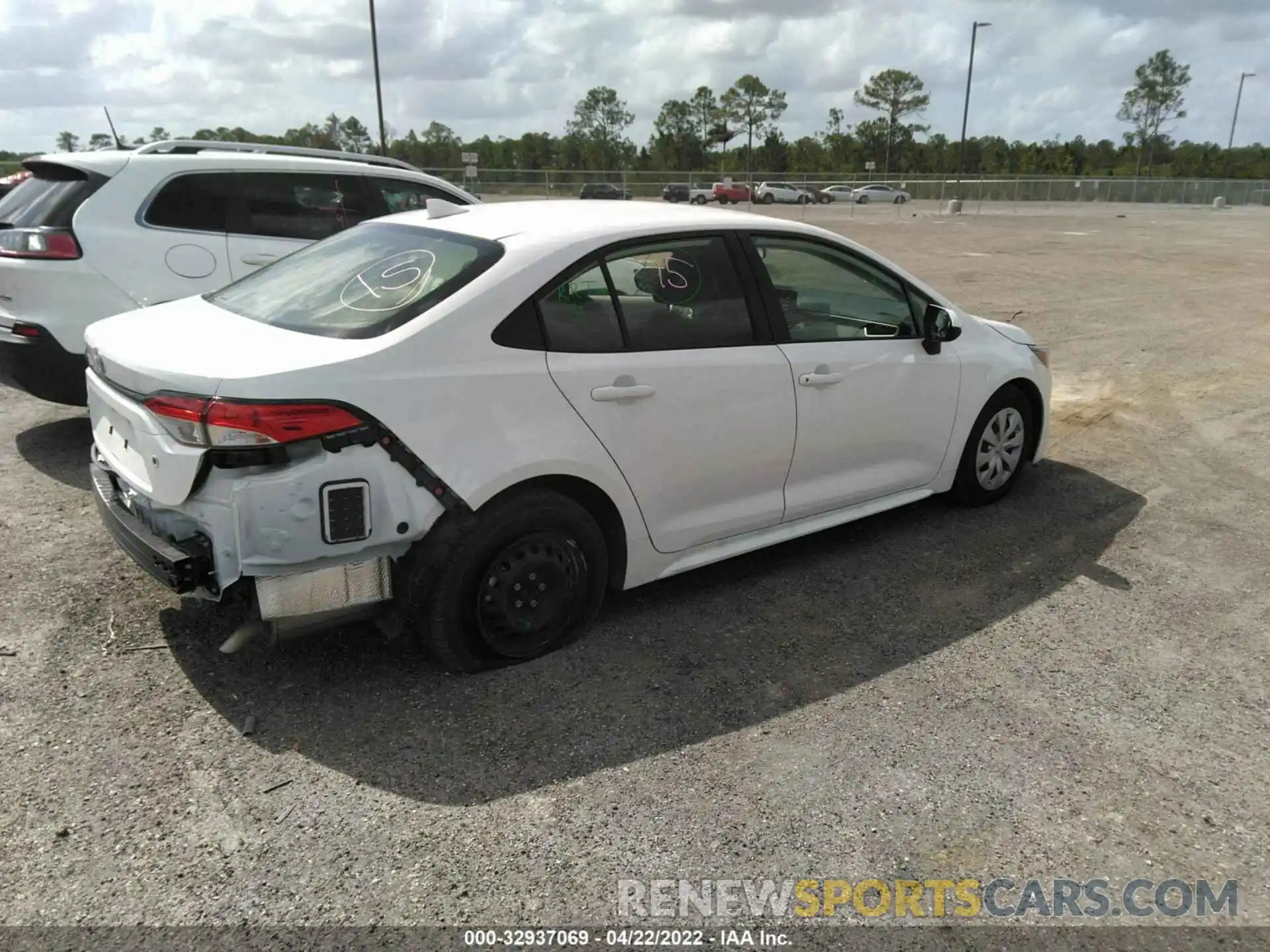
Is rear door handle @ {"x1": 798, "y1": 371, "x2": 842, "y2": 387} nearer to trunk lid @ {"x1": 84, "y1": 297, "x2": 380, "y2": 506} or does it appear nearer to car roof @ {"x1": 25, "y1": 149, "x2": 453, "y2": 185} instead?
trunk lid @ {"x1": 84, "y1": 297, "x2": 380, "y2": 506}

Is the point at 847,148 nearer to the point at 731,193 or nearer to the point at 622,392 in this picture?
the point at 731,193

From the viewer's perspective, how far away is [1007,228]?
30047 mm

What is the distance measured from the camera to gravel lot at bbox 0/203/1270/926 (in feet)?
8.49

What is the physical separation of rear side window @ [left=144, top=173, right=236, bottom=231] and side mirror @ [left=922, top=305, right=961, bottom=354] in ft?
14.5

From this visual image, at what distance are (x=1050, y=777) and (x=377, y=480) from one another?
7.56 ft

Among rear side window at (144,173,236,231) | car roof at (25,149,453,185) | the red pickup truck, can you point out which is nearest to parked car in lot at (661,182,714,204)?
the red pickup truck

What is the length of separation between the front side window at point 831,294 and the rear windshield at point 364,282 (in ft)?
4.45

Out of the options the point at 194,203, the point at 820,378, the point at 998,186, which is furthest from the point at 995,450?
the point at 998,186

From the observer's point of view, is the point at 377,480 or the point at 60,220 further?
the point at 60,220

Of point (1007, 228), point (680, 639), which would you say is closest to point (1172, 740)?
point (680, 639)

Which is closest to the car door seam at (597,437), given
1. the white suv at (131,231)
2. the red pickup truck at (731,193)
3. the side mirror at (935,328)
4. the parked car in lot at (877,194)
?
the side mirror at (935,328)

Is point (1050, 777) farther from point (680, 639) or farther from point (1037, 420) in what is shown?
point (1037, 420)

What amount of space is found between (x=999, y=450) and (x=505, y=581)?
3158mm

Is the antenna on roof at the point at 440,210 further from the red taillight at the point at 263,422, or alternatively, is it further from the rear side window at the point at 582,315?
the red taillight at the point at 263,422
